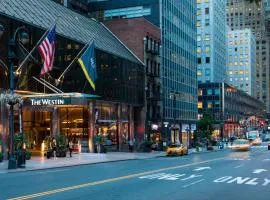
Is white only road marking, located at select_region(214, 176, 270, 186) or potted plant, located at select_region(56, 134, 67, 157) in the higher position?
potted plant, located at select_region(56, 134, 67, 157)

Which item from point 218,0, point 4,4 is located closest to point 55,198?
point 4,4

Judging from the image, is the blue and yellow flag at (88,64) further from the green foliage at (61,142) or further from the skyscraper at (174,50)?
the skyscraper at (174,50)

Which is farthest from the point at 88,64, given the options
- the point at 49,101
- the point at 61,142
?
the point at 61,142

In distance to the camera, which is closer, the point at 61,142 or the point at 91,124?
the point at 61,142

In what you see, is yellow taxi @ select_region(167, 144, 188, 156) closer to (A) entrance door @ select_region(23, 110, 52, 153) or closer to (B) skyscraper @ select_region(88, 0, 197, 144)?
(A) entrance door @ select_region(23, 110, 52, 153)

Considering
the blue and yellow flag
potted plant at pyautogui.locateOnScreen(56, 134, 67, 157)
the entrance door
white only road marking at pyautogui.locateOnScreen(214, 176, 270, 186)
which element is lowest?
white only road marking at pyautogui.locateOnScreen(214, 176, 270, 186)

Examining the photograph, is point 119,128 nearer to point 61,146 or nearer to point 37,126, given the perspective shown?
point 37,126

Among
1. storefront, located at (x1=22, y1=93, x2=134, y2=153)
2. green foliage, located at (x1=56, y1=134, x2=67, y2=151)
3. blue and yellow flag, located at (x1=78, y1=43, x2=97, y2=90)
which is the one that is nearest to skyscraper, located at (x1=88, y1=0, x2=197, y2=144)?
storefront, located at (x1=22, y1=93, x2=134, y2=153)

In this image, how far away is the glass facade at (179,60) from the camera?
8644cm

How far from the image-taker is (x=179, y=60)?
95062 millimetres

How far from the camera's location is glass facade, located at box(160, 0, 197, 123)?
8644cm

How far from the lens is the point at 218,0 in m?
171

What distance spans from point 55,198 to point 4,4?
34.7 m

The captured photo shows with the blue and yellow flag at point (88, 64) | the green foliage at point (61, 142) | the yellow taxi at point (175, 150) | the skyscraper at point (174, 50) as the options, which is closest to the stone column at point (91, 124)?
the yellow taxi at point (175, 150)
